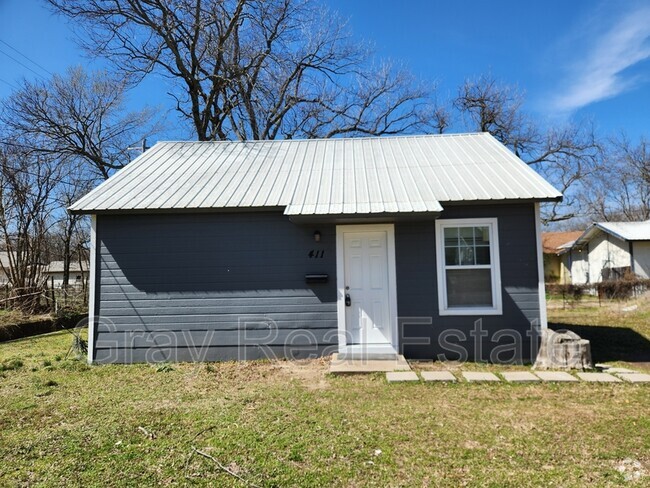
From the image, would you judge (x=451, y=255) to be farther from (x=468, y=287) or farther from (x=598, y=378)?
(x=598, y=378)

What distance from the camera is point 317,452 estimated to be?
3436mm

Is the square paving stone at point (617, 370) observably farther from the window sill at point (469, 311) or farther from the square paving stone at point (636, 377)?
the window sill at point (469, 311)

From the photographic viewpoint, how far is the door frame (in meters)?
6.70

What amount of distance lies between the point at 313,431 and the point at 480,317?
3.86 meters

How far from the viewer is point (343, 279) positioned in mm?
6789

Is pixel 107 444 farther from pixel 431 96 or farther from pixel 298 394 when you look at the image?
pixel 431 96

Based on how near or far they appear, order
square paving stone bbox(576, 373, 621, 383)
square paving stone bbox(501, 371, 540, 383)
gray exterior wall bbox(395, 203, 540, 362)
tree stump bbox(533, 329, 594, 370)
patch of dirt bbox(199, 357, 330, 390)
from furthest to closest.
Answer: gray exterior wall bbox(395, 203, 540, 362), tree stump bbox(533, 329, 594, 370), patch of dirt bbox(199, 357, 330, 390), square paving stone bbox(501, 371, 540, 383), square paving stone bbox(576, 373, 621, 383)

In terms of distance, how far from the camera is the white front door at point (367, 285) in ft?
22.2

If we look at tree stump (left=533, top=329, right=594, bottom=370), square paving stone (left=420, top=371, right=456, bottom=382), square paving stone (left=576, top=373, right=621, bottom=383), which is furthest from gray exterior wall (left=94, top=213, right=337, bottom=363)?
square paving stone (left=576, top=373, right=621, bottom=383)

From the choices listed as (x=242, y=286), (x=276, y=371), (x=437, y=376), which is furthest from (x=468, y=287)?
(x=242, y=286)

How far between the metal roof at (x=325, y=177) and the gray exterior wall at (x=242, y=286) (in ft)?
1.04

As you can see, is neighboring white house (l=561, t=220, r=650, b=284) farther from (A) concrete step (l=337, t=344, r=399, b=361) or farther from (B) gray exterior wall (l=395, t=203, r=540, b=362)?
(A) concrete step (l=337, t=344, r=399, b=361)

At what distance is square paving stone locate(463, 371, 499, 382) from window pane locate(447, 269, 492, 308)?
1.20 metres

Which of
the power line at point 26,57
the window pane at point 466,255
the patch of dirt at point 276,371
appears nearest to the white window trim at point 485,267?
the window pane at point 466,255
